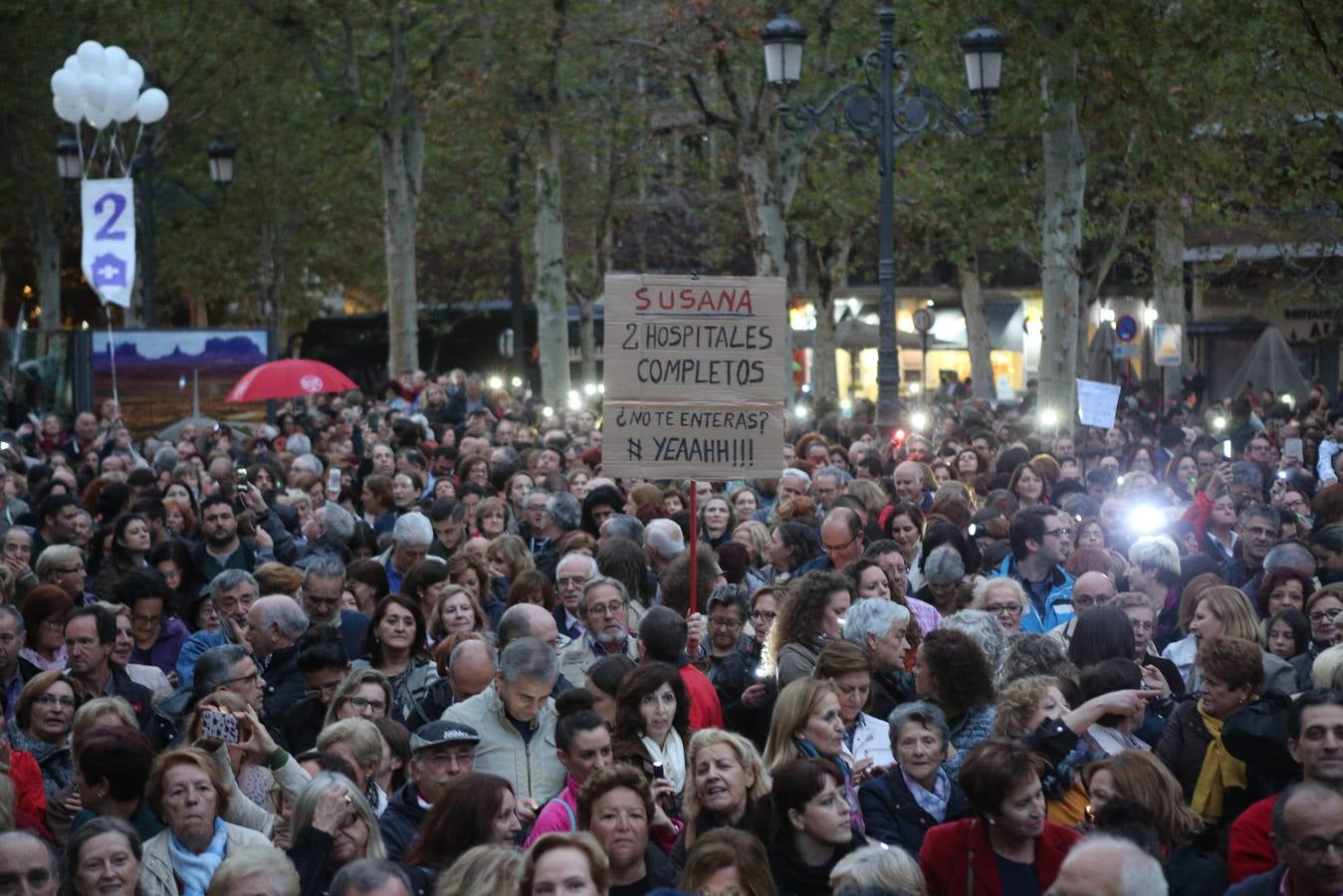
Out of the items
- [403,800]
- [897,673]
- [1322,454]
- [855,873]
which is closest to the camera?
[855,873]

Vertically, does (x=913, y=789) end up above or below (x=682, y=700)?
below

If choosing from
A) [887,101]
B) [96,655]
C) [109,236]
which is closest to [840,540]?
[96,655]

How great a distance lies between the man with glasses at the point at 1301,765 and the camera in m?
6.04

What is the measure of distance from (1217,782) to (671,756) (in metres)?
1.94

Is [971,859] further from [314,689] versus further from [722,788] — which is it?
[314,689]

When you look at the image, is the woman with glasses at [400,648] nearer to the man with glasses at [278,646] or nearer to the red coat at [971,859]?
the man with glasses at [278,646]

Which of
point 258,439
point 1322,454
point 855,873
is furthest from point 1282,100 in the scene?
point 855,873

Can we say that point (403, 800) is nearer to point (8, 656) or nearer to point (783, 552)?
point (8, 656)

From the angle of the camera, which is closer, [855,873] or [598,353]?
[855,873]

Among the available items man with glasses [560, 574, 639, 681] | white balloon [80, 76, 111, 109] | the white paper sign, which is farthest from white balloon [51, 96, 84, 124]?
man with glasses [560, 574, 639, 681]

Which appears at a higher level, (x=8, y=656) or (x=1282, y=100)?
(x=1282, y=100)

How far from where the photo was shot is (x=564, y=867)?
18.1 ft

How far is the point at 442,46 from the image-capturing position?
104ft

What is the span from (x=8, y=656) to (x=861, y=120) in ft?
43.3
